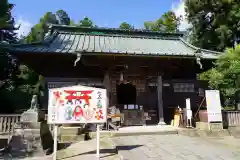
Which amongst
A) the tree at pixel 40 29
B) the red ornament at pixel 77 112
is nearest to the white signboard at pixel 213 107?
the red ornament at pixel 77 112

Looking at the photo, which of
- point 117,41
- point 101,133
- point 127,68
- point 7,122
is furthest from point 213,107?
point 7,122

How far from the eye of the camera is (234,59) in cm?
1011

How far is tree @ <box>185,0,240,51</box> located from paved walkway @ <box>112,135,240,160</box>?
1836 cm

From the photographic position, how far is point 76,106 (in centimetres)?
619

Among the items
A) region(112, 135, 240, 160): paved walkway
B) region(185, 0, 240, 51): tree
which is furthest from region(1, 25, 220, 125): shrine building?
region(185, 0, 240, 51): tree

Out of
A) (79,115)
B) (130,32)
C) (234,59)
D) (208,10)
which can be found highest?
(208,10)

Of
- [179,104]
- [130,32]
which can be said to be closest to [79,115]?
[179,104]

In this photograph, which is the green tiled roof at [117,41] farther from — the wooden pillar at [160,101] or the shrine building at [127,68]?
the wooden pillar at [160,101]

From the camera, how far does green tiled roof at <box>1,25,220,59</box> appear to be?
13.4 meters

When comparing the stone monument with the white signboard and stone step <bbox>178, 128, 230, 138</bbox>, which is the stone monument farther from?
the white signboard

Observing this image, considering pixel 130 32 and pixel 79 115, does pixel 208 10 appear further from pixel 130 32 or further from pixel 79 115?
pixel 79 115

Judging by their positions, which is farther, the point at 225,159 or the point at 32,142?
the point at 32,142

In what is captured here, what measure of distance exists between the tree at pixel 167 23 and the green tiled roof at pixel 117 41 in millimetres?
17487

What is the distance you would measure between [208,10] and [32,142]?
23779mm
